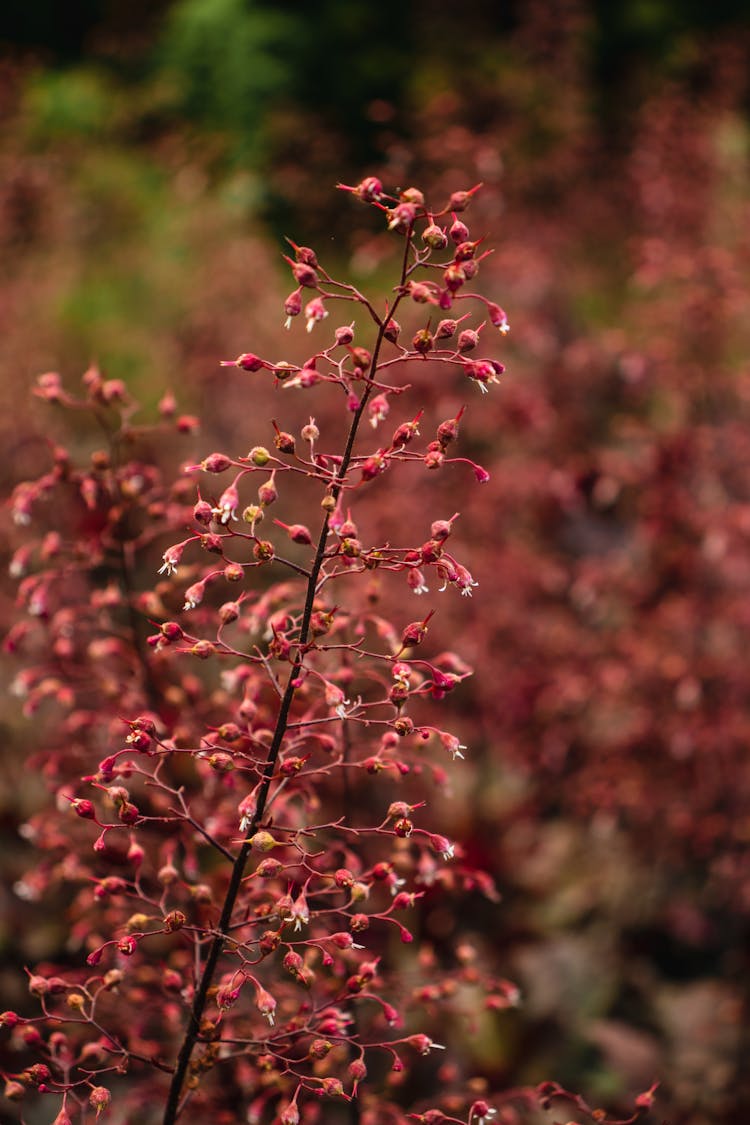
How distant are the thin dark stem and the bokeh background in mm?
1360

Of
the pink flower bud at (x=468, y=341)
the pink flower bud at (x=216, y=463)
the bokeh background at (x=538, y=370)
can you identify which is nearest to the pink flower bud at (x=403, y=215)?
the pink flower bud at (x=468, y=341)

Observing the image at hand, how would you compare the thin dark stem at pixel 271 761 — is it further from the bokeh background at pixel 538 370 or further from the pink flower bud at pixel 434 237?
the bokeh background at pixel 538 370

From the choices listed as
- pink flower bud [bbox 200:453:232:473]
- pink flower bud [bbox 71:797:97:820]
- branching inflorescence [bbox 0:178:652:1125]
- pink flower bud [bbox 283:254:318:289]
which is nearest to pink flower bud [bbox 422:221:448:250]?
branching inflorescence [bbox 0:178:652:1125]

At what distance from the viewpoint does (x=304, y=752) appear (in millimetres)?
1354

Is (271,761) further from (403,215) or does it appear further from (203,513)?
(403,215)

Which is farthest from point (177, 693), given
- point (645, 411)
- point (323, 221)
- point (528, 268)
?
point (645, 411)

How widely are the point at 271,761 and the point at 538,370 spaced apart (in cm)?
410

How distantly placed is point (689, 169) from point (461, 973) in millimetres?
3609

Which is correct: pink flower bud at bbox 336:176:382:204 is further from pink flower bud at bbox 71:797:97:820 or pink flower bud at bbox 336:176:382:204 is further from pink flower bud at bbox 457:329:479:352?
pink flower bud at bbox 71:797:97:820

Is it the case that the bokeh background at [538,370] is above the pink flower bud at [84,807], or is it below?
above

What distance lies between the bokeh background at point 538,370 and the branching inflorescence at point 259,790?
1.66ft

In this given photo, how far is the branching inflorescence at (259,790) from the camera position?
40.7 inches

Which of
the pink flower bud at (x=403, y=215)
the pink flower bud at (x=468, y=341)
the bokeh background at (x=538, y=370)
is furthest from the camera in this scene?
the bokeh background at (x=538, y=370)

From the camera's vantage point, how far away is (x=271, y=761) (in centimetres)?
108
